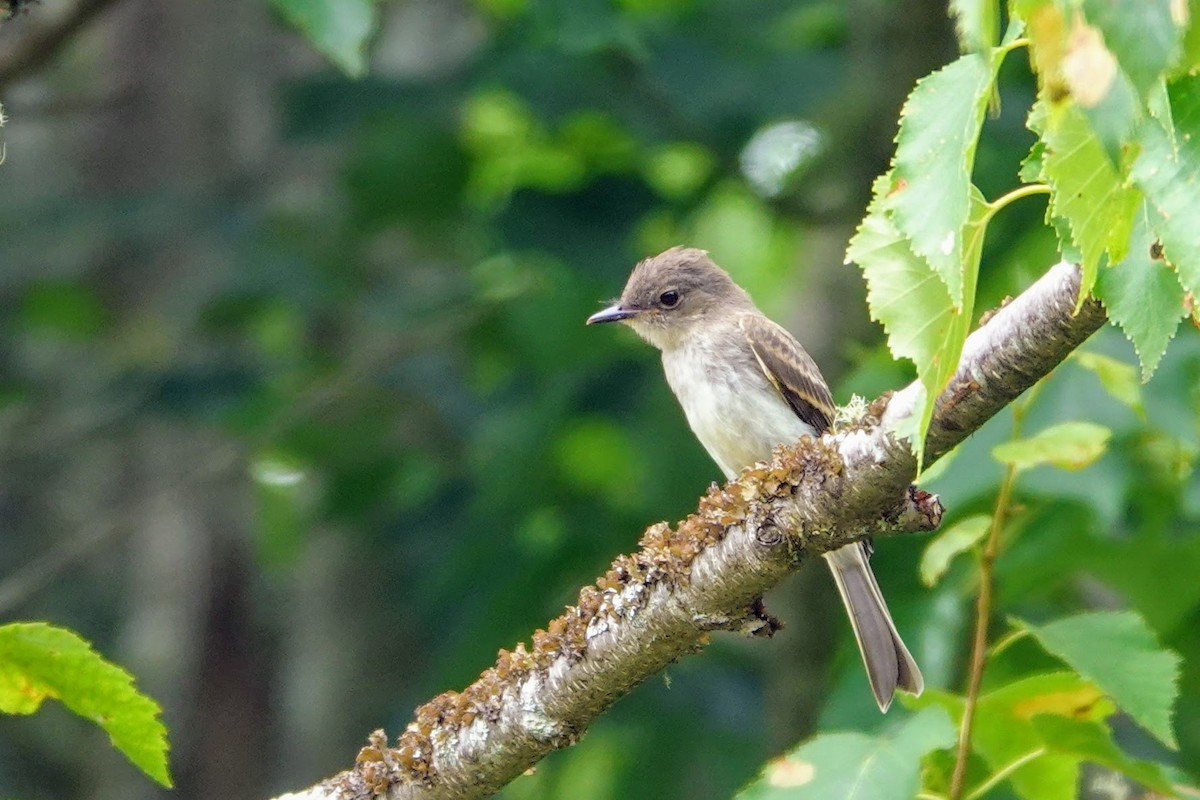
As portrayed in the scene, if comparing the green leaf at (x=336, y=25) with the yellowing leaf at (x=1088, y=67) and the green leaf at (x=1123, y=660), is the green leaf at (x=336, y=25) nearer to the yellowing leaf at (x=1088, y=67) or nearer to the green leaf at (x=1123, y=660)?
the green leaf at (x=1123, y=660)

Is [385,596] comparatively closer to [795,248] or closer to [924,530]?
[795,248]

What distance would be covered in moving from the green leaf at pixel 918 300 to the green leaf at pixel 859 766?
134cm

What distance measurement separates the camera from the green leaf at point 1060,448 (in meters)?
3.79

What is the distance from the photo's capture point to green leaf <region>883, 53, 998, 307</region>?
184 cm

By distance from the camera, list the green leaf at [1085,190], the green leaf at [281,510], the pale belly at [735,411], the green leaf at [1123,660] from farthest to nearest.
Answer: the green leaf at [281,510] → the pale belly at [735,411] → the green leaf at [1123,660] → the green leaf at [1085,190]

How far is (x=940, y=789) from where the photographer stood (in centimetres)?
390

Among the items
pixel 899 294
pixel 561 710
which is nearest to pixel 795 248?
pixel 561 710

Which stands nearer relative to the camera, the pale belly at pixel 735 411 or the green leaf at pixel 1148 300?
the green leaf at pixel 1148 300

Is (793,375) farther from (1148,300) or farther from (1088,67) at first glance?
(1088,67)

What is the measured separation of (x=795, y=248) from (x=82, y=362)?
4.31 metres

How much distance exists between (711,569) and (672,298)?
10.7 feet

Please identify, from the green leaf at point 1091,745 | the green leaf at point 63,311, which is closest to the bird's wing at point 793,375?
the green leaf at point 1091,745

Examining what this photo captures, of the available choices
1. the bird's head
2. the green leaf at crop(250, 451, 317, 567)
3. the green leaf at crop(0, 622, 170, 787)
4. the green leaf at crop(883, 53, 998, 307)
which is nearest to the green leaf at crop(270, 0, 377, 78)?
the green leaf at crop(0, 622, 170, 787)

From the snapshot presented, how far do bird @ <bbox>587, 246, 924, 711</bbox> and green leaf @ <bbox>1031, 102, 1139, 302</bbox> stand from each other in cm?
301
